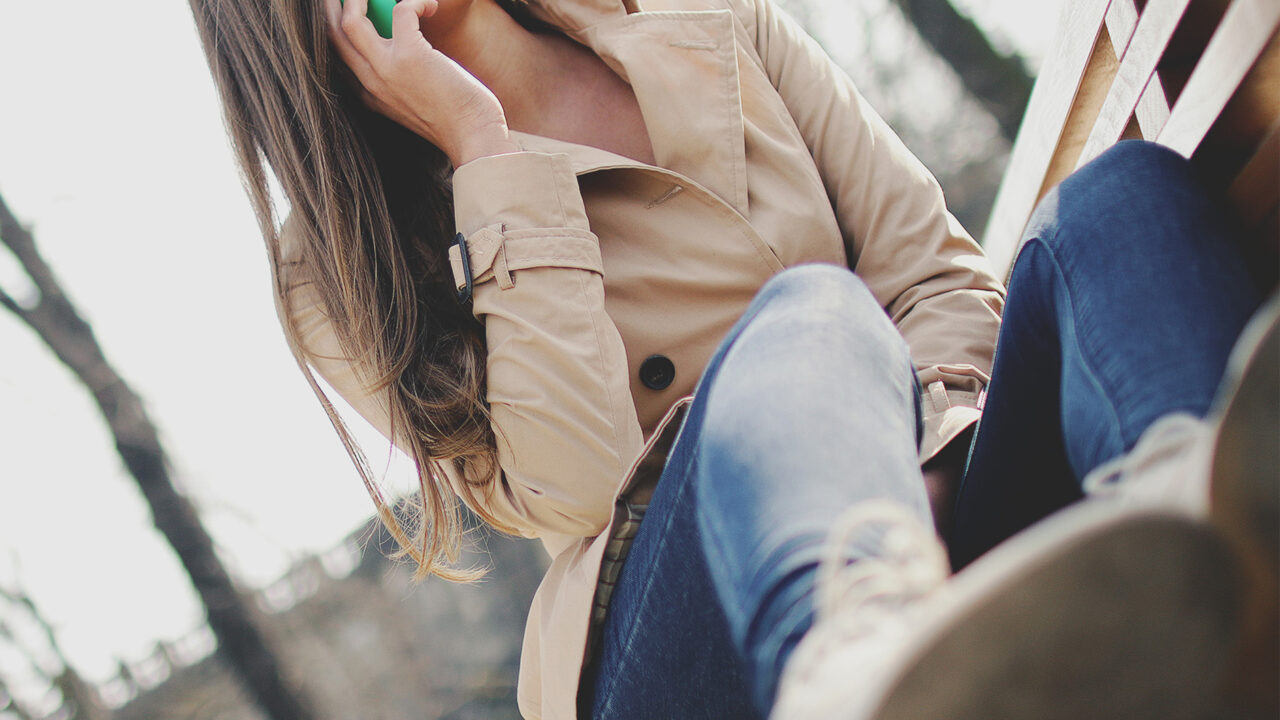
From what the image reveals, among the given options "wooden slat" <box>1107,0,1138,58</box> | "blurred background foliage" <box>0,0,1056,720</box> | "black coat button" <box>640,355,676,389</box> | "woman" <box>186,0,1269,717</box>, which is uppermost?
"wooden slat" <box>1107,0,1138,58</box>

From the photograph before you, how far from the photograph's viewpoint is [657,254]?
1.52m

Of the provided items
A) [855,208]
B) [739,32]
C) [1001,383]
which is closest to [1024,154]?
[855,208]

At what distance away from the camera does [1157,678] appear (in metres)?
0.45

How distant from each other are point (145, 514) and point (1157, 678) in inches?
185

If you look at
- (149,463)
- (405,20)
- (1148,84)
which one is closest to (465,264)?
(405,20)

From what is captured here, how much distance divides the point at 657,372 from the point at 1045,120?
0.87 m

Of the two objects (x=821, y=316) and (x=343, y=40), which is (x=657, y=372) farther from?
(x=343, y=40)

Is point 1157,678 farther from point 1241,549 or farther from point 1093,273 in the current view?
point 1093,273

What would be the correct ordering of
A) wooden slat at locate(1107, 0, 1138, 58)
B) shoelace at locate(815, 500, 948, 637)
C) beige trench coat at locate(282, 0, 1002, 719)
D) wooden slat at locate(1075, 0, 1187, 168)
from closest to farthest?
shoelace at locate(815, 500, 948, 637)
wooden slat at locate(1075, 0, 1187, 168)
wooden slat at locate(1107, 0, 1138, 58)
beige trench coat at locate(282, 0, 1002, 719)

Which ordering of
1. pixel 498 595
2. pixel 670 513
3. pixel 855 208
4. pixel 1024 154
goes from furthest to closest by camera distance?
pixel 498 595, pixel 1024 154, pixel 855 208, pixel 670 513

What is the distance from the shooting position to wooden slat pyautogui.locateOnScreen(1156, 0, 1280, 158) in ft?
2.69

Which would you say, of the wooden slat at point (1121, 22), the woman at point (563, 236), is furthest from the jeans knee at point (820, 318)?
the wooden slat at point (1121, 22)

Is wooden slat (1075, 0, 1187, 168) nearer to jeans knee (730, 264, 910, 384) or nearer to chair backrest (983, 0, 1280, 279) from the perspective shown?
chair backrest (983, 0, 1280, 279)

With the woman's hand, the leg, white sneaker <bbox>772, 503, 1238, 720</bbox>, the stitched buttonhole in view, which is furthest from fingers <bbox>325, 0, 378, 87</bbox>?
white sneaker <bbox>772, 503, 1238, 720</bbox>
